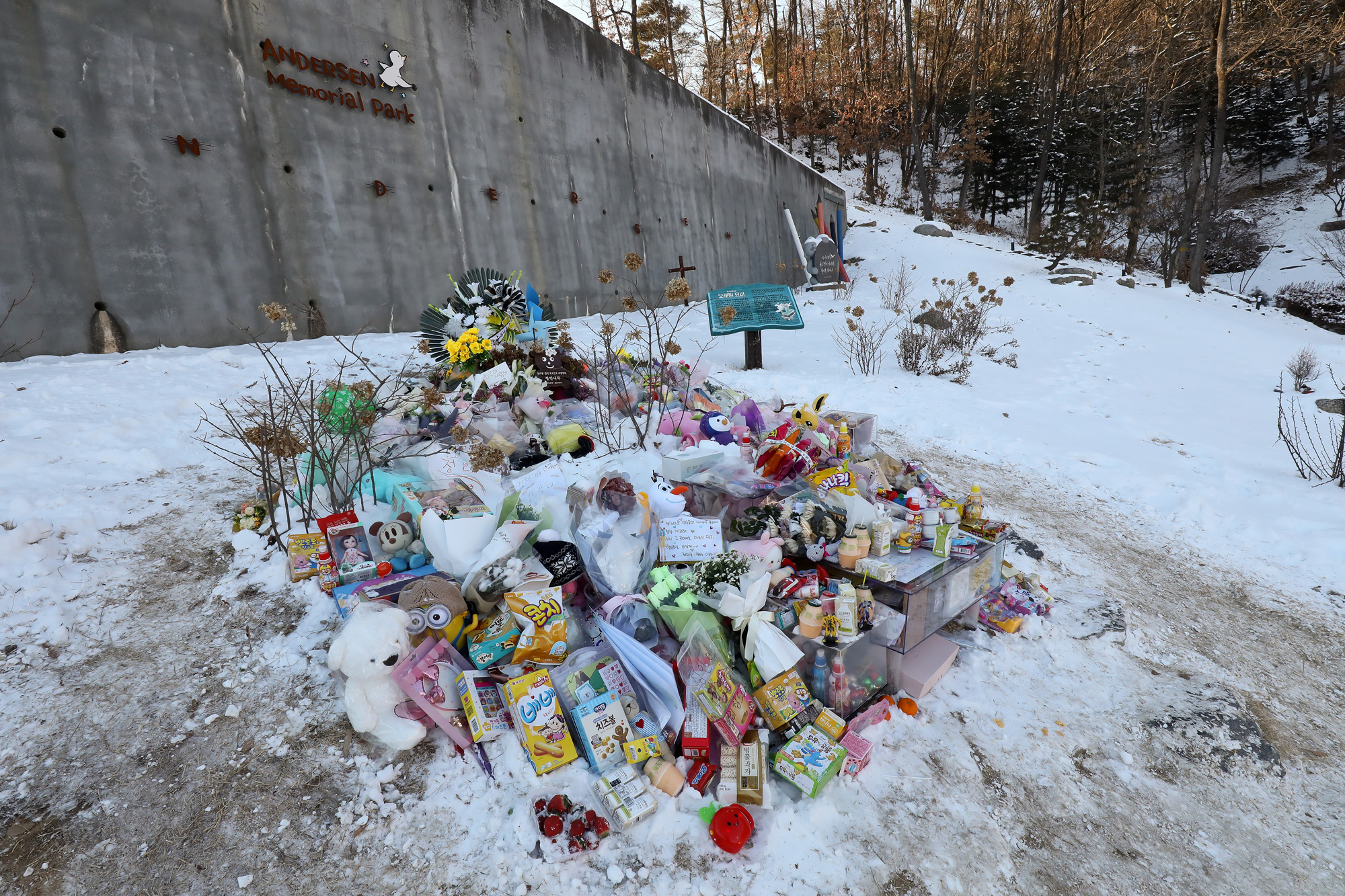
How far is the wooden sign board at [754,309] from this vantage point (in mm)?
6637

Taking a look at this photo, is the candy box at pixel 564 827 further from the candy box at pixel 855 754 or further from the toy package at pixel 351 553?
the toy package at pixel 351 553

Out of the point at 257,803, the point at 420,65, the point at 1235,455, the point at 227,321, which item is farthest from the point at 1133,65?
the point at 257,803

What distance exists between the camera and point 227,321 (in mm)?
4570

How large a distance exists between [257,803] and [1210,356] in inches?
485

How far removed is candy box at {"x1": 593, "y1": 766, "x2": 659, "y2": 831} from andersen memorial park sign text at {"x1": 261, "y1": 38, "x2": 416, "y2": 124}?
580 cm

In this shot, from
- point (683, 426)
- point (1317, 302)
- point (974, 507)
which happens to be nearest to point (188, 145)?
point (683, 426)

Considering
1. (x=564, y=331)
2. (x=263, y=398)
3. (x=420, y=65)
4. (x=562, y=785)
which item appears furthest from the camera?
(x=420, y=65)

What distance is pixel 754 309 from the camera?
6.73 metres

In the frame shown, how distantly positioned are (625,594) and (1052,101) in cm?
2443

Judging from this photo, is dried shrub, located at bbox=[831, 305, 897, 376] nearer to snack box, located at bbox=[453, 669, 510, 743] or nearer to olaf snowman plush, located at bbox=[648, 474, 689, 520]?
olaf snowman plush, located at bbox=[648, 474, 689, 520]

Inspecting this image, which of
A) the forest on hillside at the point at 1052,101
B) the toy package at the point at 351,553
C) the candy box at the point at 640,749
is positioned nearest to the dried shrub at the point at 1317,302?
the forest on hillside at the point at 1052,101

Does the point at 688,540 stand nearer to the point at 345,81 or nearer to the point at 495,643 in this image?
the point at 495,643

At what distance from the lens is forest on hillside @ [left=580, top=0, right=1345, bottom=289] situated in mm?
15953

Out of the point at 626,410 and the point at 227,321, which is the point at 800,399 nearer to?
the point at 626,410
